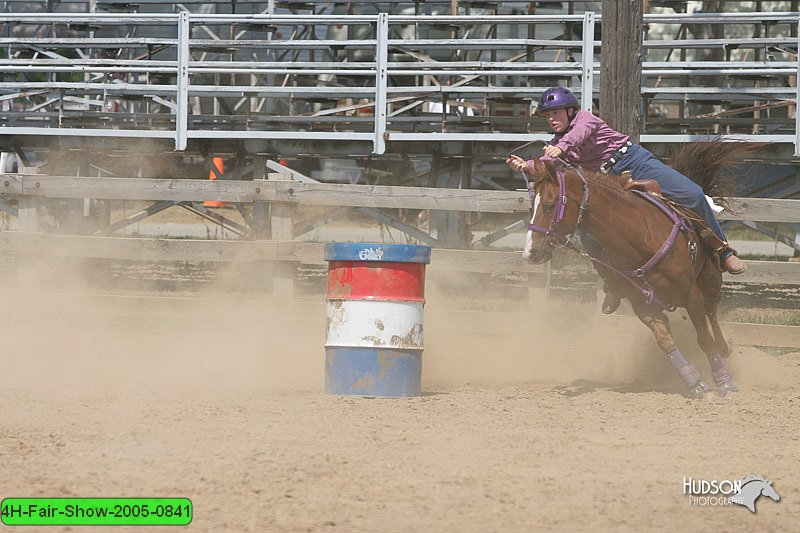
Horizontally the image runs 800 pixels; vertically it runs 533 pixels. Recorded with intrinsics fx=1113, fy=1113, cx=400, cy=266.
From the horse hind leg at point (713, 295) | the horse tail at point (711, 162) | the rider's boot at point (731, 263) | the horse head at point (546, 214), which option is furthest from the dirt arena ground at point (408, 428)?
the horse tail at point (711, 162)

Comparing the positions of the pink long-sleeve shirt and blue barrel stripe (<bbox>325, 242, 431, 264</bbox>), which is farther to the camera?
the pink long-sleeve shirt

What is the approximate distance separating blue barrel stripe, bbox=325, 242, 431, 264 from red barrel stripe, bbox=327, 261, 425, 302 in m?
0.04

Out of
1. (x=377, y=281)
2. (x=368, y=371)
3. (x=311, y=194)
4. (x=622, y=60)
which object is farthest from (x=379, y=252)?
(x=622, y=60)

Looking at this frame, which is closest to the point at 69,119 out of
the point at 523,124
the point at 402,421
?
the point at 523,124

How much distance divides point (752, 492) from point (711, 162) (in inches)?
188

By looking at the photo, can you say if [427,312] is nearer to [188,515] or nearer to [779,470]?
[779,470]

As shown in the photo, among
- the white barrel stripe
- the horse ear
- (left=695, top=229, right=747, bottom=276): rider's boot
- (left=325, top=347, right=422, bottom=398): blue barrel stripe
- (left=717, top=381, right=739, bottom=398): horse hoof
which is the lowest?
(left=717, top=381, right=739, bottom=398): horse hoof

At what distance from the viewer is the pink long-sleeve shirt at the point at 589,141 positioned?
333 inches

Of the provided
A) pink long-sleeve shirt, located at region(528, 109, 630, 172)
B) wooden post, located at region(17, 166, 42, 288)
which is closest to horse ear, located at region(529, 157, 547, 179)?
pink long-sleeve shirt, located at region(528, 109, 630, 172)

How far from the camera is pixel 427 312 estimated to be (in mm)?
11305

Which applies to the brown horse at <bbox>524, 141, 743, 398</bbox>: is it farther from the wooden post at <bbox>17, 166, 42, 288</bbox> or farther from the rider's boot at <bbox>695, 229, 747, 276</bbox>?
the wooden post at <bbox>17, 166, 42, 288</bbox>

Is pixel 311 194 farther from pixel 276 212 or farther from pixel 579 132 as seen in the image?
pixel 579 132

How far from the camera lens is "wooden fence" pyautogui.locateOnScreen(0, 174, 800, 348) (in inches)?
439

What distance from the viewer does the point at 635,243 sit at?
8336 mm
